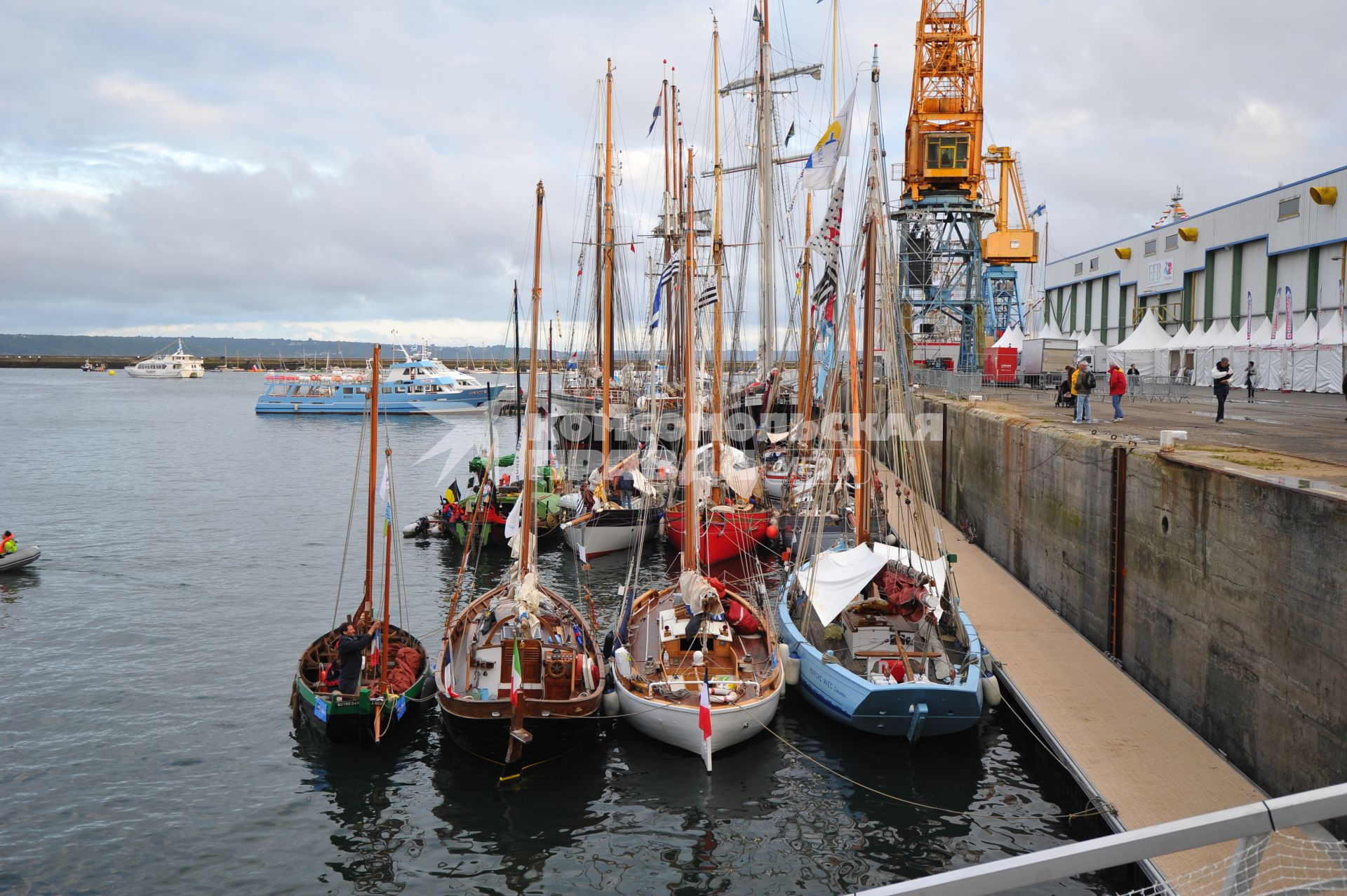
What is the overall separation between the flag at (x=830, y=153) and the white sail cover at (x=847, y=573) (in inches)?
359

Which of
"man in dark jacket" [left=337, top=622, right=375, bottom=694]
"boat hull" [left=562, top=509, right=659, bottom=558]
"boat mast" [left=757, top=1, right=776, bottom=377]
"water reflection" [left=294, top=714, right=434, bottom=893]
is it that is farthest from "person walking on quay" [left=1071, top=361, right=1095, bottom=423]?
"man in dark jacket" [left=337, top=622, right=375, bottom=694]

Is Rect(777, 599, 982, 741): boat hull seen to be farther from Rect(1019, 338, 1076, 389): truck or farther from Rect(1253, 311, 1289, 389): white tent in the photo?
Rect(1019, 338, 1076, 389): truck

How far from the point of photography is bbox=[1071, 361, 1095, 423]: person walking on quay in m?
24.0

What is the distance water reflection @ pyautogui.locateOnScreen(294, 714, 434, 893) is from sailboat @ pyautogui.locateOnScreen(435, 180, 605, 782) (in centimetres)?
111

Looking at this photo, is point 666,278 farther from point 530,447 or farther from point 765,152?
point 765,152

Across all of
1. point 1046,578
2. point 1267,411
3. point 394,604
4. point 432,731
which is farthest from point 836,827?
point 1267,411

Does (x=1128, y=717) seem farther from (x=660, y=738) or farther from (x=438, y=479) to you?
(x=438, y=479)

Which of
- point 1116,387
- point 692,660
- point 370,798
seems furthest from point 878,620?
point 1116,387

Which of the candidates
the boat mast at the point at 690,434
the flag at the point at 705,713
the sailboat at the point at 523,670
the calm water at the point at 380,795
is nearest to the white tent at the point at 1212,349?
the boat mast at the point at 690,434

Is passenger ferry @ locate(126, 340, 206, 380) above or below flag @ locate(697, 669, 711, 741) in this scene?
above

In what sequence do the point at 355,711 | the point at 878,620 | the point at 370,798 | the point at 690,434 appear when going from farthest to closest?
the point at 690,434, the point at 878,620, the point at 355,711, the point at 370,798

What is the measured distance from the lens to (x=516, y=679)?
15.0m

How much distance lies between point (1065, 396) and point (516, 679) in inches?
997

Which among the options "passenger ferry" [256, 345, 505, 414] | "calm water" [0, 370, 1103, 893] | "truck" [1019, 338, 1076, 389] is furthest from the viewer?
"passenger ferry" [256, 345, 505, 414]
